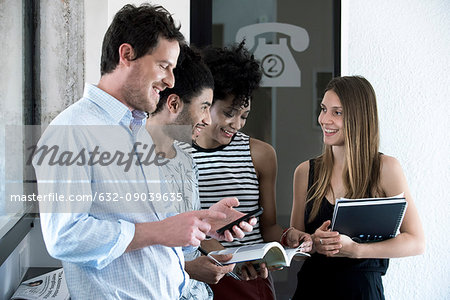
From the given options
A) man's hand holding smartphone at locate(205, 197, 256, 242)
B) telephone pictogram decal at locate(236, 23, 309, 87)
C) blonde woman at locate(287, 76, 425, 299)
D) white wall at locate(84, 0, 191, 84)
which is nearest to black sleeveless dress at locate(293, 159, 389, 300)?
blonde woman at locate(287, 76, 425, 299)

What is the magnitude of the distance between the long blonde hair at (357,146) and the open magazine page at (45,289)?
3.30 ft

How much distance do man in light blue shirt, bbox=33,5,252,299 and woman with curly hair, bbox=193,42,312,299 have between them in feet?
1.50

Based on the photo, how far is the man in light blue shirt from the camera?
114cm

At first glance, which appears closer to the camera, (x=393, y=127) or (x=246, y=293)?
(x=246, y=293)

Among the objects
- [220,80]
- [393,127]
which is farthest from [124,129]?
[393,127]

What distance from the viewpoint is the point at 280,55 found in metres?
2.59

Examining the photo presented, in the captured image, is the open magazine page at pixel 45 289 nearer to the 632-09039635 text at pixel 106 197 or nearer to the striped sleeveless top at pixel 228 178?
the 632-09039635 text at pixel 106 197

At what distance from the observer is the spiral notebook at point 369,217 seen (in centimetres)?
176

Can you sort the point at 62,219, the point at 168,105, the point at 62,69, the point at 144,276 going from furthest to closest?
the point at 62,69, the point at 168,105, the point at 144,276, the point at 62,219

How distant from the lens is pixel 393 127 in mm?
2701

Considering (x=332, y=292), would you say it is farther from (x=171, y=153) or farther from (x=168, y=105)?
(x=168, y=105)

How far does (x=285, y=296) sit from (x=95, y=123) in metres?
1.76

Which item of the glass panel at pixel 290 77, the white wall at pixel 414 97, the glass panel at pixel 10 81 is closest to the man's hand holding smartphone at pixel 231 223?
the glass panel at pixel 10 81

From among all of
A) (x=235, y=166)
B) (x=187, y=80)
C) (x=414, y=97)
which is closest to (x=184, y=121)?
(x=187, y=80)
